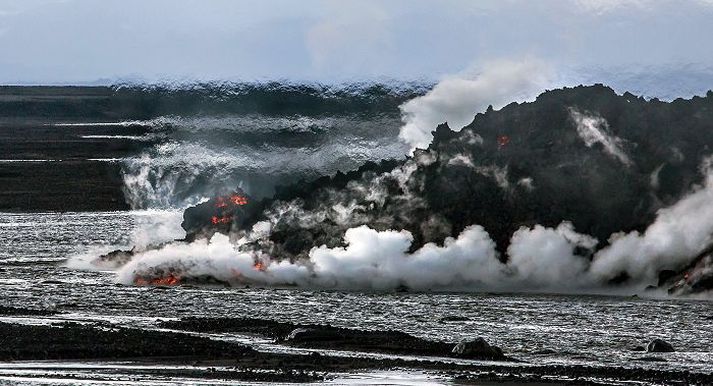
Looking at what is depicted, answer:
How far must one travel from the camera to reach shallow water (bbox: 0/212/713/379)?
6125 cm

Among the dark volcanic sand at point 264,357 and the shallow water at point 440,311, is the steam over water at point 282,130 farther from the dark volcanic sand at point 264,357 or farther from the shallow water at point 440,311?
the dark volcanic sand at point 264,357

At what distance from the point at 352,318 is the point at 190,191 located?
60255 mm

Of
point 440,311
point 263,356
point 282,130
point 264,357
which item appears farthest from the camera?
point 282,130

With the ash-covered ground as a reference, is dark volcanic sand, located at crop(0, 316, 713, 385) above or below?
below

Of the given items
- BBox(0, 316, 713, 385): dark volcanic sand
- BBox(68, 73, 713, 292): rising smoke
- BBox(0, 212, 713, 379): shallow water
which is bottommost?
BBox(0, 316, 713, 385): dark volcanic sand

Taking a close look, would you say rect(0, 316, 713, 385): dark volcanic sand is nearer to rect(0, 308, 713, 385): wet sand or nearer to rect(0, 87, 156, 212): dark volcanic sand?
rect(0, 308, 713, 385): wet sand

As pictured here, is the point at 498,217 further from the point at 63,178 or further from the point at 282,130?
the point at 63,178

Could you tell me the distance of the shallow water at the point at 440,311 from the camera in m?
61.2

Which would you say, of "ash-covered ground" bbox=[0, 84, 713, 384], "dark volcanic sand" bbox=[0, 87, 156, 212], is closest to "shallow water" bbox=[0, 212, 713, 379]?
"ash-covered ground" bbox=[0, 84, 713, 384]

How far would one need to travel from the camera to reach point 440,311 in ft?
240

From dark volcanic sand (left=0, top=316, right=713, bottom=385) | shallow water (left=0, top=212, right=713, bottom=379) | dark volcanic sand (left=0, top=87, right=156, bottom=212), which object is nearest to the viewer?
dark volcanic sand (left=0, top=316, right=713, bottom=385)

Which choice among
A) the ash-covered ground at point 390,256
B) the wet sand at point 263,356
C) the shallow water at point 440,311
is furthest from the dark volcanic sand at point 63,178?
the wet sand at point 263,356

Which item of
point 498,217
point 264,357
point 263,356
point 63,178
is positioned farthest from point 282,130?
point 63,178

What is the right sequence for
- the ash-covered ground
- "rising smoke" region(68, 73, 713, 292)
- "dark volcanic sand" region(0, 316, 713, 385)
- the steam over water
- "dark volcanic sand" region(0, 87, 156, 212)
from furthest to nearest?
"dark volcanic sand" region(0, 87, 156, 212) < the steam over water < "rising smoke" region(68, 73, 713, 292) < the ash-covered ground < "dark volcanic sand" region(0, 316, 713, 385)
